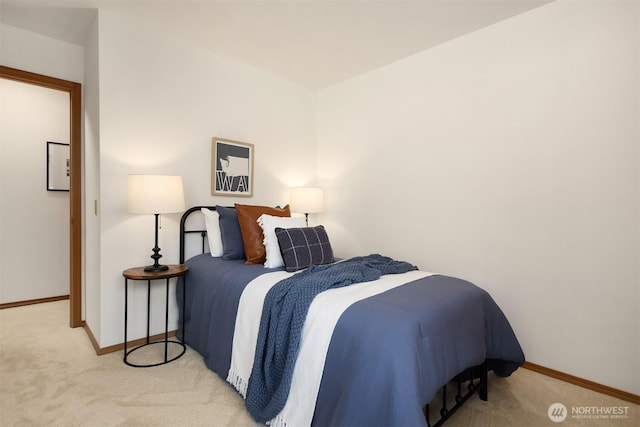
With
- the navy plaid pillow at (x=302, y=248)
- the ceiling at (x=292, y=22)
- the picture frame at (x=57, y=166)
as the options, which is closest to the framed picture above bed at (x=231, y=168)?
the ceiling at (x=292, y=22)

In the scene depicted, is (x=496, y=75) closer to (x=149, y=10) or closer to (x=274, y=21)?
(x=274, y=21)

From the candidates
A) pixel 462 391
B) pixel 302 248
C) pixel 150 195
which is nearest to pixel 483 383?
pixel 462 391

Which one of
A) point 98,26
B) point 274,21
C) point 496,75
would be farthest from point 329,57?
point 98,26

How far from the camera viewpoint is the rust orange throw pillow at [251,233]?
8.18 ft

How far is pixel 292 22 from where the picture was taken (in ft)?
8.25

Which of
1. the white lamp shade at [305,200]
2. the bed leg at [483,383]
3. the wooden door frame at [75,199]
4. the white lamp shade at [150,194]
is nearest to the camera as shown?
the bed leg at [483,383]

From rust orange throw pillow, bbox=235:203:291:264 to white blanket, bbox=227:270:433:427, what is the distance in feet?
1.67

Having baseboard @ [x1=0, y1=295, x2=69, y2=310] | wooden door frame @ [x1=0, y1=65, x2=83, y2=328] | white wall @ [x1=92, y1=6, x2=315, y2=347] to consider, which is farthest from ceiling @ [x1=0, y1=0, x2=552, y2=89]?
baseboard @ [x1=0, y1=295, x2=69, y2=310]

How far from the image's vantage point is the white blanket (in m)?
1.47

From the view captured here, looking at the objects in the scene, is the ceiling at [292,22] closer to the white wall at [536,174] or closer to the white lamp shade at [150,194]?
the white wall at [536,174]

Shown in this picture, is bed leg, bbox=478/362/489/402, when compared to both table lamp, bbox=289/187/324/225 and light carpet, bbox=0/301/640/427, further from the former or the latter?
table lamp, bbox=289/187/324/225

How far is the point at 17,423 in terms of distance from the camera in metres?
1.65

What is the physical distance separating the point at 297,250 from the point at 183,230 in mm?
1099

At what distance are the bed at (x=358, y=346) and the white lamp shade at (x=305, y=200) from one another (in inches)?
43.6
